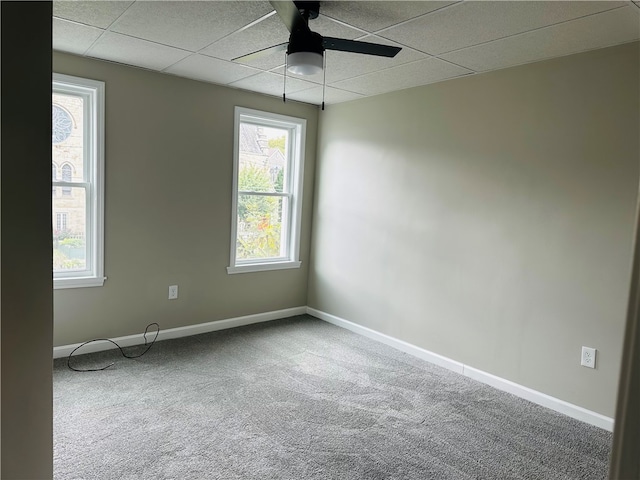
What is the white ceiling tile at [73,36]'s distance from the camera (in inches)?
107

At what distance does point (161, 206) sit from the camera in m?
3.83

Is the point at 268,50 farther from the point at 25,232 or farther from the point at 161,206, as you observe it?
the point at 161,206

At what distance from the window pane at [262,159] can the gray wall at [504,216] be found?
2.03 ft

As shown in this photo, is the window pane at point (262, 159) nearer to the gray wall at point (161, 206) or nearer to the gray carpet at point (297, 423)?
the gray wall at point (161, 206)

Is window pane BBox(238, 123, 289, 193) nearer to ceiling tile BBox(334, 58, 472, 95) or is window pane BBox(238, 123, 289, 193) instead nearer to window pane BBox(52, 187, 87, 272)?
ceiling tile BBox(334, 58, 472, 95)

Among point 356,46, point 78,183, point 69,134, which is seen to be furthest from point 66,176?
point 356,46

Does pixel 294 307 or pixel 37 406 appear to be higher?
pixel 37 406

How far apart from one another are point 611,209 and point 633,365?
2.39 metres

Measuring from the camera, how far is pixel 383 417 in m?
2.80

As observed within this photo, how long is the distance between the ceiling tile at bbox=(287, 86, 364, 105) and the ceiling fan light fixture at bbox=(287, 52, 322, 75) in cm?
169

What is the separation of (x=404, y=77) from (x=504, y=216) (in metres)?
1.33

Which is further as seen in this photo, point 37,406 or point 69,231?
point 69,231

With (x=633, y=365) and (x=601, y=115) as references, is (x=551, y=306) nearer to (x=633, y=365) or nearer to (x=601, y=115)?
(x=601, y=115)

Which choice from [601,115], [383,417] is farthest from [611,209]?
[383,417]
